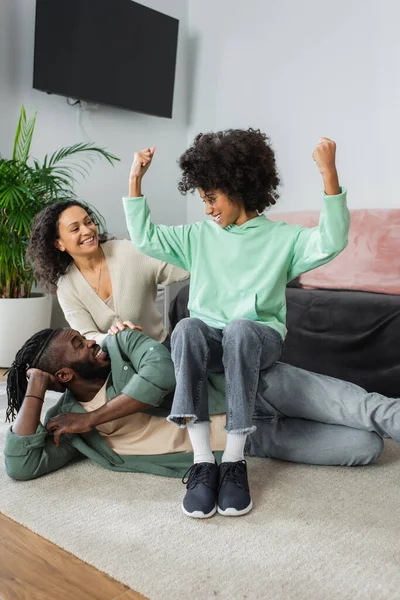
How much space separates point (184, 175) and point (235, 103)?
2.67 meters

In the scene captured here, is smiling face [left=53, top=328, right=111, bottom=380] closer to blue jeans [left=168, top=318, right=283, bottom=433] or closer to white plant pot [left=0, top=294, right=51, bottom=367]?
blue jeans [left=168, top=318, right=283, bottom=433]

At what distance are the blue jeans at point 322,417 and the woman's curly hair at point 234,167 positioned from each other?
45 cm

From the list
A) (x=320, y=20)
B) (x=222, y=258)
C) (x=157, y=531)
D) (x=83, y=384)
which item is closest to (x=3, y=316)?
(x=83, y=384)

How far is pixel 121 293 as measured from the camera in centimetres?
196

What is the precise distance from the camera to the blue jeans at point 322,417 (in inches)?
61.0

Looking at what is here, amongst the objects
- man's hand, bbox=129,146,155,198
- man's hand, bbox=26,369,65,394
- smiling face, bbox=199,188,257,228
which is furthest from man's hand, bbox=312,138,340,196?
man's hand, bbox=26,369,65,394

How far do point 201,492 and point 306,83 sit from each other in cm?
298

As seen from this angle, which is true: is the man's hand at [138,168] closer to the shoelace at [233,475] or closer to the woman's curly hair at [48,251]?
the woman's curly hair at [48,251]

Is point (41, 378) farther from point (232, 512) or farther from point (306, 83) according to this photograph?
point (306, 83)

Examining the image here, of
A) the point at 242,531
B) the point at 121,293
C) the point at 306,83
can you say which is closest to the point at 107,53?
the point at 306,83

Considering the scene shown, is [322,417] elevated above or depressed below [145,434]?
above

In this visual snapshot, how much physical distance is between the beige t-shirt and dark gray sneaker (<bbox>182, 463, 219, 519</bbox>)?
0.58 feet

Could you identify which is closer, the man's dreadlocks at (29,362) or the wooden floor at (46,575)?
the wooden floor at (46,575)

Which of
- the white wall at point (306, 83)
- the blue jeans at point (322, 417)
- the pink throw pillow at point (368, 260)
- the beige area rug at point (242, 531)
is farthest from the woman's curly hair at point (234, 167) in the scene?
the white wall at point (306, 83)
